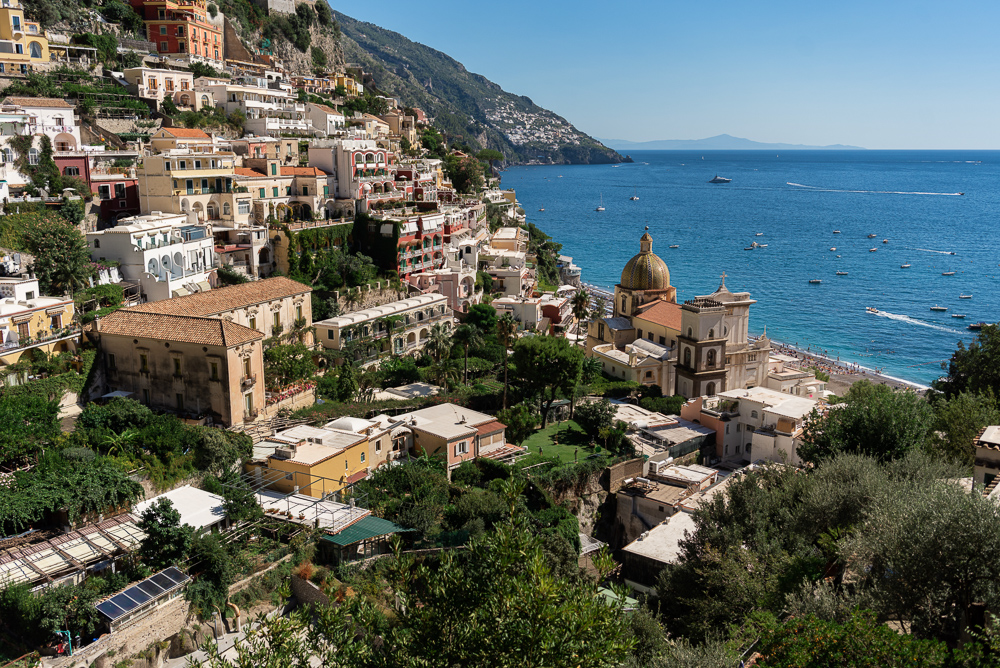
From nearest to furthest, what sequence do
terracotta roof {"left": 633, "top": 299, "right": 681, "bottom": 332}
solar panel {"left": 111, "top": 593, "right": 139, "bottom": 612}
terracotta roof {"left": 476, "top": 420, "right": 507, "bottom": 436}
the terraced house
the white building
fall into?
solar panel {"left": 111, "top": 593, "right": 139, "bottom": 612} → terracotta roof {"left": 476, "top": 420, "right": 507, "bottom": 436} → the white building → the terraced house → terracotta roof {"left": 633, "top": 299, "right": 681, "bottom": 332}

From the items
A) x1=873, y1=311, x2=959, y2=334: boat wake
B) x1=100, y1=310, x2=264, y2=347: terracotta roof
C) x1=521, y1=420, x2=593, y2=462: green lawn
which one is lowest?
x1=873, y1=311, x2=959, y2=334: boat wake

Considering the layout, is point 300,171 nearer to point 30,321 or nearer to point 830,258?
point 30,321

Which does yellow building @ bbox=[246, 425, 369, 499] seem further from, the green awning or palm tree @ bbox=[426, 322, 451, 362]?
palm tree @ bbox=[426, 322, 451, 362]

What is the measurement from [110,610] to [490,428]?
16.6 metres

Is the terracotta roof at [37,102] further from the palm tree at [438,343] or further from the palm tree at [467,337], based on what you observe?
the palm tree at [467,337]

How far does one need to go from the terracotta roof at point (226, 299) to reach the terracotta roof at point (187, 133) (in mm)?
17005

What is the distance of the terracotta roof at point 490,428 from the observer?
32.3 m

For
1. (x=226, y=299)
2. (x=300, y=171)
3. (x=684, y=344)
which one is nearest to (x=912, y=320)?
(x=684, y=344)

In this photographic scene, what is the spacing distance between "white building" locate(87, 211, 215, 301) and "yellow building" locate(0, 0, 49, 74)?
2006 centimetres

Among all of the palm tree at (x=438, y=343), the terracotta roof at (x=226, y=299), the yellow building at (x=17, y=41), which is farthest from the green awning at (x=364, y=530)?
the yellow building at (x=17, y=41)

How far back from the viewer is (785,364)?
160 ft

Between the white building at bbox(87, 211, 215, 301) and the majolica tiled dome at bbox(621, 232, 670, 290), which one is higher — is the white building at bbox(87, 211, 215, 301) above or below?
above

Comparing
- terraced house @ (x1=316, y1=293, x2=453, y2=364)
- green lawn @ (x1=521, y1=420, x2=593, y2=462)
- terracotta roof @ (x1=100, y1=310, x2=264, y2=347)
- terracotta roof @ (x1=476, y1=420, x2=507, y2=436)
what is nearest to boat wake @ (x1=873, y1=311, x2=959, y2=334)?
terraced house @ (x1=316, y1=293, x2=453, y2=364)

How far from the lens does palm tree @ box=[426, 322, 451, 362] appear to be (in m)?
40.7
